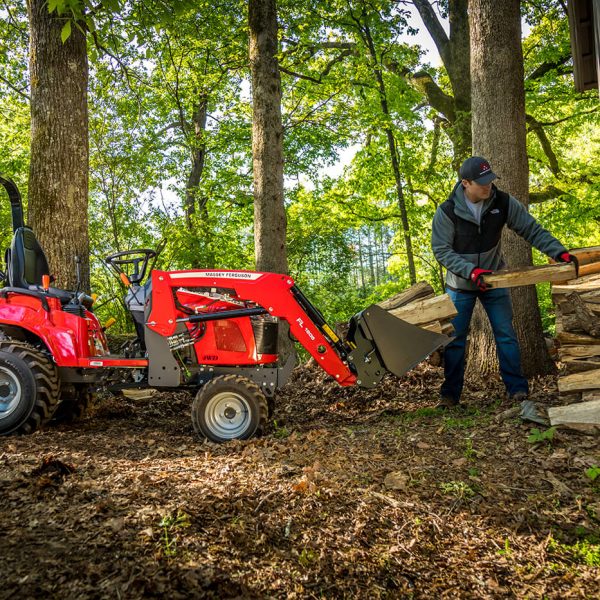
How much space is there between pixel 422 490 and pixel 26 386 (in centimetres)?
346

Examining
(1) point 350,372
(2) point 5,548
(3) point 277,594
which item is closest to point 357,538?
(3) point 277,594

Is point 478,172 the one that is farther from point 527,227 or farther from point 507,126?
point 507,126

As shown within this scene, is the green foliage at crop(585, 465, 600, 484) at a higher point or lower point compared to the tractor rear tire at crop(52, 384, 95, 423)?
lower

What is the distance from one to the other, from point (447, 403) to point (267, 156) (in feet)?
14.9

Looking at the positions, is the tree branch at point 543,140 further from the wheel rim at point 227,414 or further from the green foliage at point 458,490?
the green foliage at point 458,490

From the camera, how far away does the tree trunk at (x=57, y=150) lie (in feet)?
22.3

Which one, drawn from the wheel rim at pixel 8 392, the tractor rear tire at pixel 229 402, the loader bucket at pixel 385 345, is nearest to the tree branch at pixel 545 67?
the loader bucket at pixel 385 345

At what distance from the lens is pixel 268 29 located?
8773 mm

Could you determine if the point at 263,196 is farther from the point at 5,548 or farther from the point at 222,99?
the point at 222,99

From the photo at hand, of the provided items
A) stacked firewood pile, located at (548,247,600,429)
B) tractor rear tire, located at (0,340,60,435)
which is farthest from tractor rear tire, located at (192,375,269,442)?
stacked firewood pile, located at (548,247,600,429)

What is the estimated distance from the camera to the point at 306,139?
16484 mm

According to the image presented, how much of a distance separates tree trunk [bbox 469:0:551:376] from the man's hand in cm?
118

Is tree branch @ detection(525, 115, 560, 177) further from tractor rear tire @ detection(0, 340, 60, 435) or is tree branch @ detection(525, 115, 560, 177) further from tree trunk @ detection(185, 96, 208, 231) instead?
tractor rear tire @ detection(0, 340, 60, 435)

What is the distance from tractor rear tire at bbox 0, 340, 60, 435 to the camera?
5.13m
